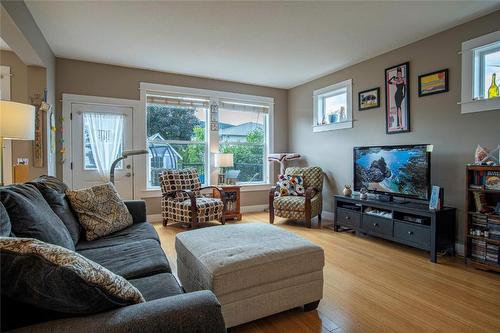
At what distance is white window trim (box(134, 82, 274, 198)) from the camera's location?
4.52 m

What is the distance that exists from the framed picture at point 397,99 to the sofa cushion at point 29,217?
3836 mm

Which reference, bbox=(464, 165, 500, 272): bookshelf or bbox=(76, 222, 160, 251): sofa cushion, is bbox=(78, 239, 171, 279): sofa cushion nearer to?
bbox=(76, 222, 160, 251): sofa cushion

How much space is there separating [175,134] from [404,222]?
12.2 feet

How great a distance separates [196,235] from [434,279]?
211cm

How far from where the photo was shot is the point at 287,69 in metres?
4.56

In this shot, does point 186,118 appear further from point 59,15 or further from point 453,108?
point 453,108

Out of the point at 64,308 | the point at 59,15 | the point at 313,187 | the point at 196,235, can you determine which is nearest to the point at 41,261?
the point at 64,308

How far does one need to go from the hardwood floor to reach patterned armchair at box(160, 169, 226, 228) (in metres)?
0.83

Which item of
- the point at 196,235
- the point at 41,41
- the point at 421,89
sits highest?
the point at 41,41

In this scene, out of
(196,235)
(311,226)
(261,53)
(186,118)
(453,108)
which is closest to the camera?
(196,235)

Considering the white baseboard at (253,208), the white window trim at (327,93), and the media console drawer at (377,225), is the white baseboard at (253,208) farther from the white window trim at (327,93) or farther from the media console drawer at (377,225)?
the media console drawer at (377,225)

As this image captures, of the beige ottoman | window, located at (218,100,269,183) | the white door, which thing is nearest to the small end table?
window, located at (218,100,269,183)

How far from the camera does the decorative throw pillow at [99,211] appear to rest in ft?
7.07

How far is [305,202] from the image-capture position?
4.30 m
